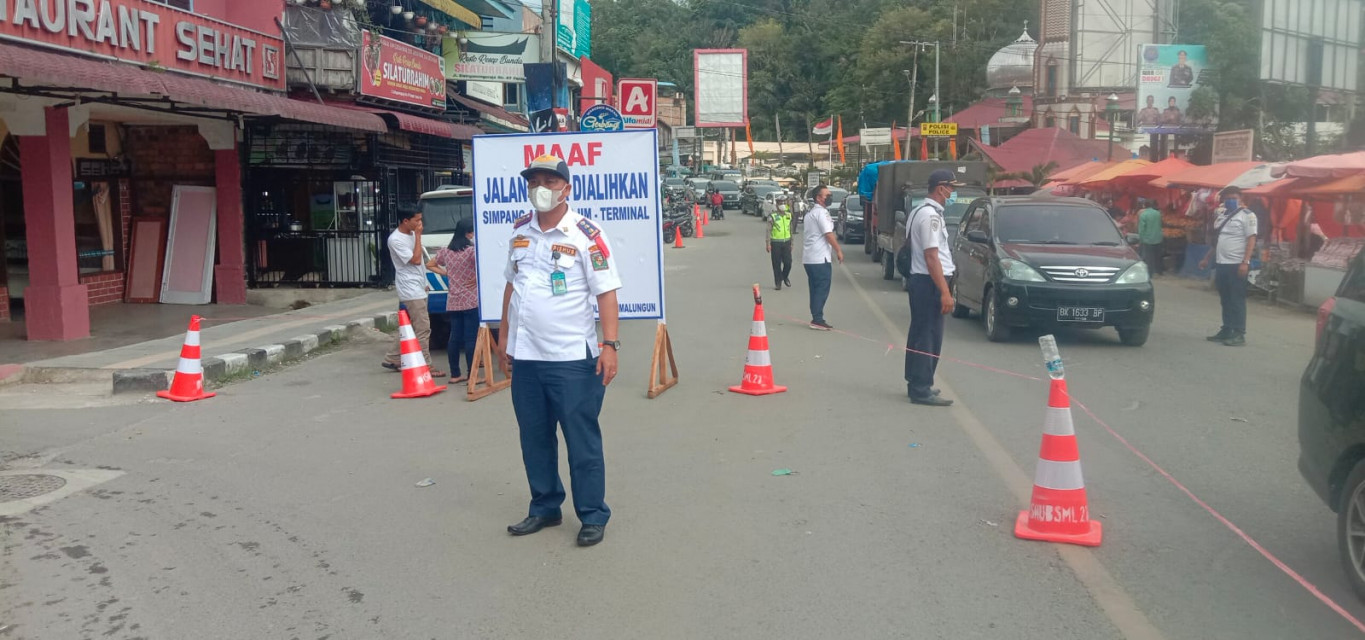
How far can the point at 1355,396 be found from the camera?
455 cm

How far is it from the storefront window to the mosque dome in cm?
5120

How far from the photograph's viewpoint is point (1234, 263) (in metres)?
12.4

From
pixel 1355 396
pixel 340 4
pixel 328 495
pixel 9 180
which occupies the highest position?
pixel 340 4

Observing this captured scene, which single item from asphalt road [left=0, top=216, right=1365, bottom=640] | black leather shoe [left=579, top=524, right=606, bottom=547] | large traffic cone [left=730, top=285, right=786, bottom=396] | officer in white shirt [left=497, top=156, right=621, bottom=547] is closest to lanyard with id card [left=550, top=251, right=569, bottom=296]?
officer in white shirt [left=497, top=156, right=621, bottom=547]

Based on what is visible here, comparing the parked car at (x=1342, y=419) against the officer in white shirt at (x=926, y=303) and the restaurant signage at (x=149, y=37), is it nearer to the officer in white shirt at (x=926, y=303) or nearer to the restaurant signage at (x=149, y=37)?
the officer in white shirt at (x=926, y=303)

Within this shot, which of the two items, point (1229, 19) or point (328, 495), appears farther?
point (1229, 19)

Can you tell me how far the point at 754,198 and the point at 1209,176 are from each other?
104 ft

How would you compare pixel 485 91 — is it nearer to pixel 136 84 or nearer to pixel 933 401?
pixel 136 84

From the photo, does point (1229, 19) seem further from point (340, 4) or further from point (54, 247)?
point (54, 247)

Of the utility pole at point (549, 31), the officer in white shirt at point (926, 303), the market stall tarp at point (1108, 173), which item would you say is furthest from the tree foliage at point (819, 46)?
the officer in white shirt at point (926, 303)

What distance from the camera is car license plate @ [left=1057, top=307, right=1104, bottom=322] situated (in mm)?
11898

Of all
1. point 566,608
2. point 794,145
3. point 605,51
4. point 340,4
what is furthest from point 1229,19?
point 794,145

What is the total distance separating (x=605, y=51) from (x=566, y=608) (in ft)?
223

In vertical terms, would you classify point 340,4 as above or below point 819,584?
above
